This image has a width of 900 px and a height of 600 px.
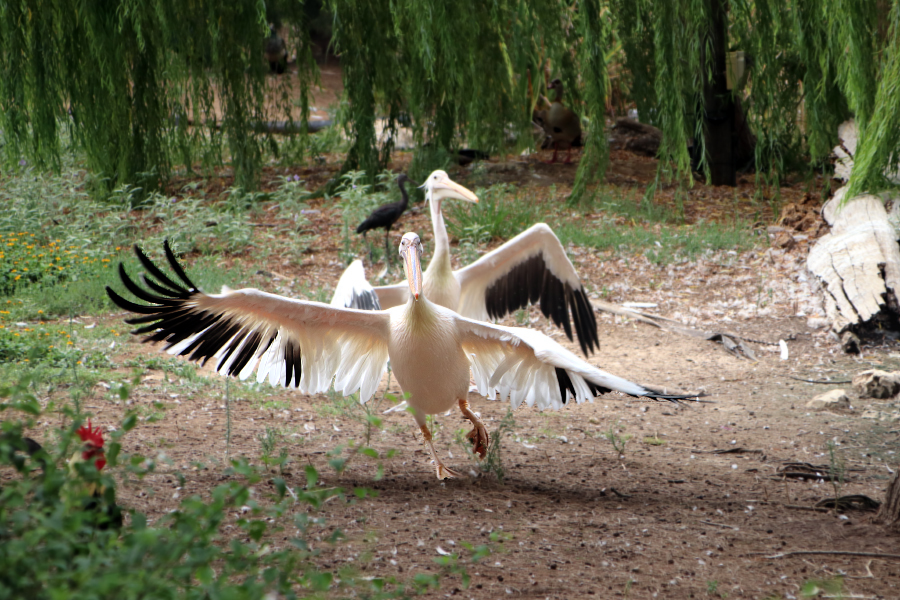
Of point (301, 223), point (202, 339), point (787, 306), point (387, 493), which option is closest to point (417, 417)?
point (387, 493)

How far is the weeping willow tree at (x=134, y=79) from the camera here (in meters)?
6.32

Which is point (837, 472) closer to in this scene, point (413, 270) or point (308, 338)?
point (413, 270)

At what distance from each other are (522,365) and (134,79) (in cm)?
549

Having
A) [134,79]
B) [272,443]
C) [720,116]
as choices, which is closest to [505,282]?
[272,443]

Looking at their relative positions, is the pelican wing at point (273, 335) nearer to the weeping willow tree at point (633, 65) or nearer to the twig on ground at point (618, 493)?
the twig on ground at point (618, 493)

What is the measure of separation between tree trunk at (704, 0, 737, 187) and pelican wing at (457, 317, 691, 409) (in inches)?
229

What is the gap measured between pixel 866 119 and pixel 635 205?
3.07m

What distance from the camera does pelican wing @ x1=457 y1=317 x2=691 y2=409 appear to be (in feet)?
10.9

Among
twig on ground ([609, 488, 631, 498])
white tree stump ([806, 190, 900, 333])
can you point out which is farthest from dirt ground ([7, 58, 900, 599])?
white tree stump ([806, 190, 900, 333])

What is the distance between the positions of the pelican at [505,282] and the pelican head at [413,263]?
Answer: 3.71 ft

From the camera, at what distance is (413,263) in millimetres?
3584

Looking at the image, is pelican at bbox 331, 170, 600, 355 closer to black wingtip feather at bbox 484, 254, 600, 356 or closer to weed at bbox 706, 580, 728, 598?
black wingtip feather at bbox 484, 254, 600, 356

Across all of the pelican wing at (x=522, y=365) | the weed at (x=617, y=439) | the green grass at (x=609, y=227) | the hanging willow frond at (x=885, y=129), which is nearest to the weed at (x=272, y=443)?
the pelican wing at (x=522, y=365)

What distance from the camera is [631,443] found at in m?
4.27
